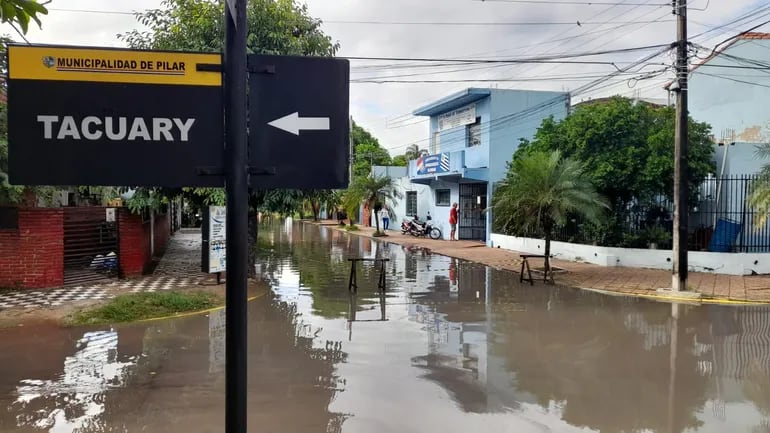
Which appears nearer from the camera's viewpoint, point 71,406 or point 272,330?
point 71,406

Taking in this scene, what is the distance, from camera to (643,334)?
8773 millimetres

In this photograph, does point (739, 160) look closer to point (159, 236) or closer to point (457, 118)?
point (457, 118)

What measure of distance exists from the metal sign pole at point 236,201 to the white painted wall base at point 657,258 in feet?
53.4

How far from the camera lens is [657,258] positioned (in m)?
16.3

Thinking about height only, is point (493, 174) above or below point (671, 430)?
above

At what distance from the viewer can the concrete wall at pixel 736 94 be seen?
20.3 m

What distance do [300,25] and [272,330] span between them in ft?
23.6

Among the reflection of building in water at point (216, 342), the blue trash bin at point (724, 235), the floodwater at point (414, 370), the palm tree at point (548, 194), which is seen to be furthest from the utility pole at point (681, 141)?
the reflection of building in water at point (216, 342)

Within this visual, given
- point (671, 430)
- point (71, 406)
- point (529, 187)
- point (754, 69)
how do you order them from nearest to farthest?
point (671, 430)
point (71, 406)
point (529, 187)
point (754, 69)

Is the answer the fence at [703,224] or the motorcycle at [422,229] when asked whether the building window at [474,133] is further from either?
the fence at [703,224]

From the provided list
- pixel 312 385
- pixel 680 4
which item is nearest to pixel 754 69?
pixel 680 4

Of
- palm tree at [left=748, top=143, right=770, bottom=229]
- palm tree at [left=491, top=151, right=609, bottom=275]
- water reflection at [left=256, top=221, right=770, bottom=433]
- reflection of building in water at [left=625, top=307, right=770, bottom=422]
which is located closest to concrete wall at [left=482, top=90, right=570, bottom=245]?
palm tree at [left=491, top=151, right=609, bottom=275]

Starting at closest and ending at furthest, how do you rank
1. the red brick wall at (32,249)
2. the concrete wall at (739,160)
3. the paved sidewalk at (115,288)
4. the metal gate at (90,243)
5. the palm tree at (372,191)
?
the paved sidewalk at (115,288) → the red brick wall at (32,249) → the metal gate at (90,243) → the concrete wall at (739,160) → the palm tree at (372,191)

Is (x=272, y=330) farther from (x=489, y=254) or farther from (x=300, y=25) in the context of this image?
(x=489, y=254)
